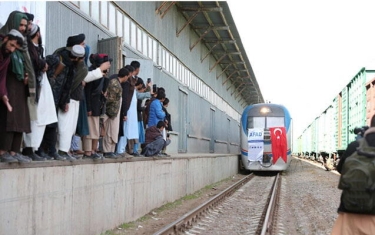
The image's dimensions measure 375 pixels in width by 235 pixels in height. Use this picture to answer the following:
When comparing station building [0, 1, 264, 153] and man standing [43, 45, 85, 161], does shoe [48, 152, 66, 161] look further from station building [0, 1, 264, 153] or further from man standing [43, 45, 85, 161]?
station building [0, 1, 264, 153]

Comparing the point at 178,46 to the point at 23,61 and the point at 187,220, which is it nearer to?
the point at 187,220

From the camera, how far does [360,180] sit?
11.1 ft

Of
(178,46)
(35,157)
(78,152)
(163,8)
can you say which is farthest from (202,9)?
(35,157)

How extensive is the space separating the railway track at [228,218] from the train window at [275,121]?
7.14 metres

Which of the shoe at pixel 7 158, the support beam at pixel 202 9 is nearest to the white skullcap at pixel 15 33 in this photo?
the shoe at pixel 7 158

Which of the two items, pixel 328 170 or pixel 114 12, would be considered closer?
pixel 114 12

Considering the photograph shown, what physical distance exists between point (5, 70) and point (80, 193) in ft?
6.80

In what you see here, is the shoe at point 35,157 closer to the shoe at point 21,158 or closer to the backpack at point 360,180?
the shoe at point 21,158

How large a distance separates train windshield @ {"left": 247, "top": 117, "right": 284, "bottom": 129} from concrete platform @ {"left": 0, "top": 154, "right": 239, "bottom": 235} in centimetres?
1000

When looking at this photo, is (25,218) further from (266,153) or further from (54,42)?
(266,153)

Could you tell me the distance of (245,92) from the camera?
49.6 metres

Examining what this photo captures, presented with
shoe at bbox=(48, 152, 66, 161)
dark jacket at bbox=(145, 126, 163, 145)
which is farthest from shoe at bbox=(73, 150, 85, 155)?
dark jacket at bbox=(145, 126, 163, 145)

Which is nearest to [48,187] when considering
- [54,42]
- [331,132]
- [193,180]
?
[54,42]

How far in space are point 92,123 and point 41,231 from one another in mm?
2257
